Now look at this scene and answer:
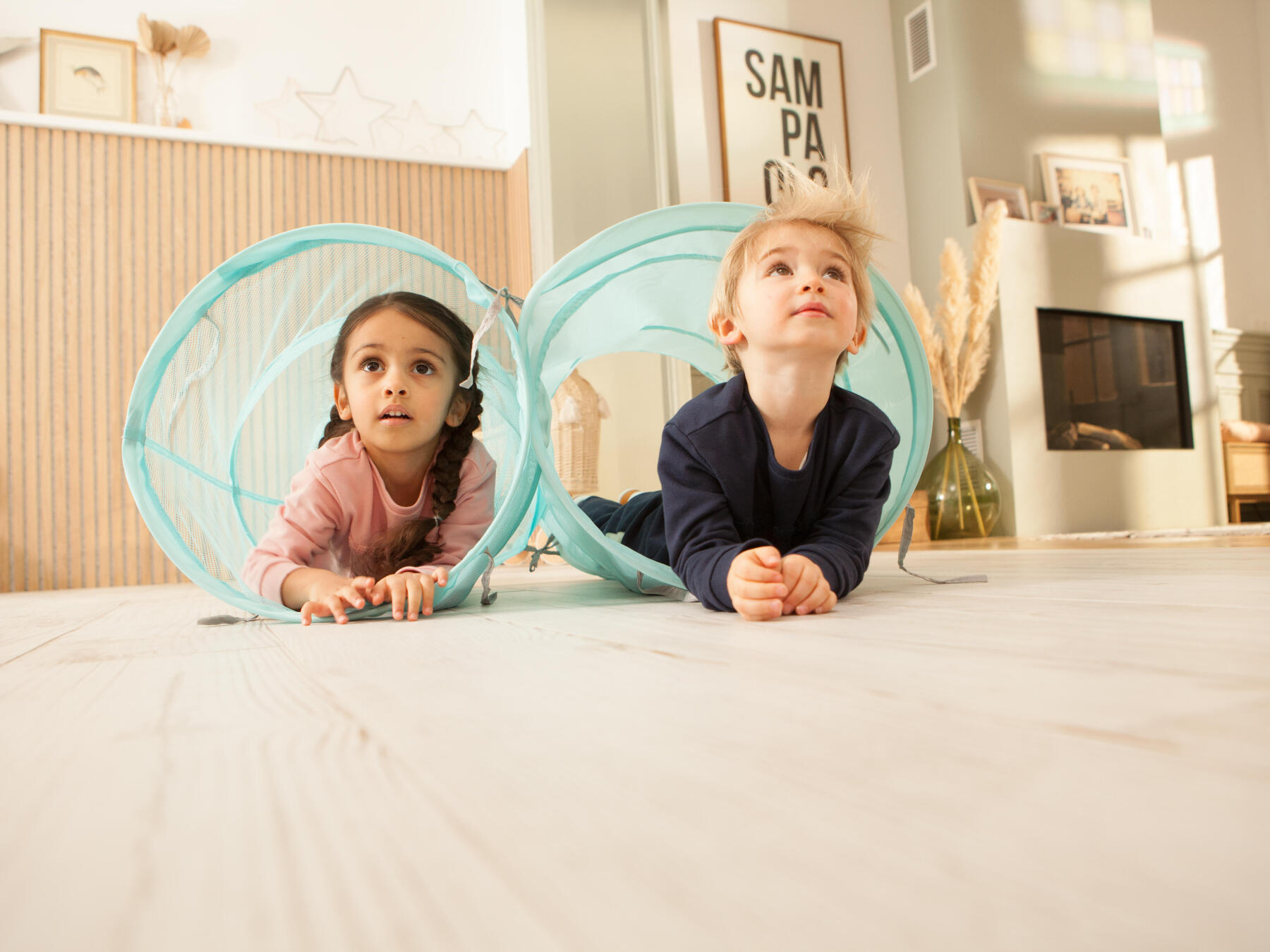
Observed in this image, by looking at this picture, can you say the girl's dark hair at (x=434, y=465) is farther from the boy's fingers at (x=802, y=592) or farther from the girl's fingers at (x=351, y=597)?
the boy's fingers at (x=802, y=592)

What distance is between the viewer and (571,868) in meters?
0.23

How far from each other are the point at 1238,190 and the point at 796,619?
5.54 m

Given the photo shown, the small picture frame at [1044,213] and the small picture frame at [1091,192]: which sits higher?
the small picture frame at [1091,192]

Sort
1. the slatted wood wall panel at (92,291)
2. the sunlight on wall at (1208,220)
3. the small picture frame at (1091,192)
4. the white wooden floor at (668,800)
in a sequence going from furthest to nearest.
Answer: the sunlight on wall at (1208,220) < the small picture frame at (1091,192) < the slatted wood wall panel at (92,291) < the white wooden floor at (668,800)

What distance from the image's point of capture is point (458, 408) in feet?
4.32

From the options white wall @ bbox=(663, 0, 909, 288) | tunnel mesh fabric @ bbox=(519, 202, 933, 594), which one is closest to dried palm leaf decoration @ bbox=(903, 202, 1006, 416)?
white wall @ bbox=(663, 0, 909, 288)

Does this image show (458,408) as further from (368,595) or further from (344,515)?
(368,595)

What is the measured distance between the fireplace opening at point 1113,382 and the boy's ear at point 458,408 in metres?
Result: 2.86

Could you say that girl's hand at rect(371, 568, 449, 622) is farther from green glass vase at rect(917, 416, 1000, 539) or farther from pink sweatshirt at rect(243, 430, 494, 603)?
green glass vase at rect(917, 416, 1000, 539)

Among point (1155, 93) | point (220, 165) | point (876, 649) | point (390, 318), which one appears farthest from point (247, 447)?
point (1155, 93)

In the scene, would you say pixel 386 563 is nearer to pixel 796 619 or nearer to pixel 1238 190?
pixel 796 619

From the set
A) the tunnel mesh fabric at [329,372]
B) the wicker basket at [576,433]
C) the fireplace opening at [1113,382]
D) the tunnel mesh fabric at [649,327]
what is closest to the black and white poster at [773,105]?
the wicker basket at [576,433]

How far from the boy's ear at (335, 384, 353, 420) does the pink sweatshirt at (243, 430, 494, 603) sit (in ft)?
0.10

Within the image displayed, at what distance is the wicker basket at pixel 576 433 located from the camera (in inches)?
115
